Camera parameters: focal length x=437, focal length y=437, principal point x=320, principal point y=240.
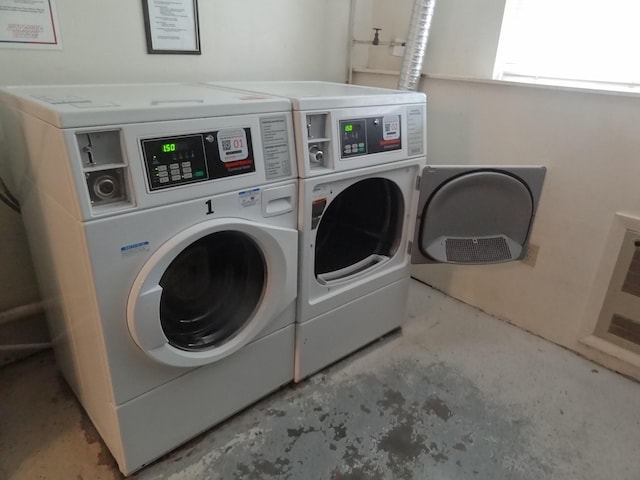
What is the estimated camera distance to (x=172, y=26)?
171 cm

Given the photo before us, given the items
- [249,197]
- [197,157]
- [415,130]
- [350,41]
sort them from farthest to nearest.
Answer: [350,41], [415,130], [249,197], [197,157]

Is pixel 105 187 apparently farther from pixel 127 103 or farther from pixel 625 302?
pixel 625 302

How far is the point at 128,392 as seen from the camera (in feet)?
3.86

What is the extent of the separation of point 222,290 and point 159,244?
0.35 metres

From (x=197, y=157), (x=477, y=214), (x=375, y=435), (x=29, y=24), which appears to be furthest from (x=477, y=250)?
(x=29, y=24)

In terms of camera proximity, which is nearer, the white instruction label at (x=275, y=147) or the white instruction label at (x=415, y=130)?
the white instruction label at (x=275, y=147)

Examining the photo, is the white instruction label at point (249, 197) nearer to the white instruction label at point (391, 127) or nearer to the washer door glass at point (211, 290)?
the washer door glass at point (211, 290)

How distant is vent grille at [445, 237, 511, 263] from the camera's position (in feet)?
5.81

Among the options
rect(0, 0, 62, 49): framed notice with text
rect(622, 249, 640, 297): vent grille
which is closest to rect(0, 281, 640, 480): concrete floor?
rect(622, 249, 640, 297): vent grille

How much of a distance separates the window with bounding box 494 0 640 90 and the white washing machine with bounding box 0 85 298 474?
49.6 inches

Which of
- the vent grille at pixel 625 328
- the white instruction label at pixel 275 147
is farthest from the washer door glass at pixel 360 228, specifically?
the vent grille at pixel 625 328

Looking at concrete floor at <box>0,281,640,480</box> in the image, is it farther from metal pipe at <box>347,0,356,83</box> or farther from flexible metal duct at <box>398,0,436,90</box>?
metal pipe at <box>347,0,356,83</box>

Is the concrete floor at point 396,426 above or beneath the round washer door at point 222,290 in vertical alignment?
beneath

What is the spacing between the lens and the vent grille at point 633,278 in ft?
5.58
